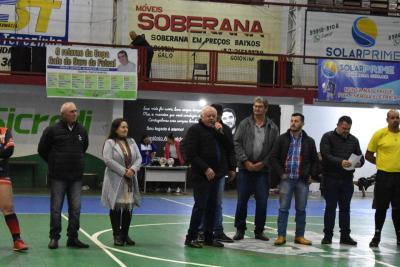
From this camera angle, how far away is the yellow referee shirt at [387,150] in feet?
31.7

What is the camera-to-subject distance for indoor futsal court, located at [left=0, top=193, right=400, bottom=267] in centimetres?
793

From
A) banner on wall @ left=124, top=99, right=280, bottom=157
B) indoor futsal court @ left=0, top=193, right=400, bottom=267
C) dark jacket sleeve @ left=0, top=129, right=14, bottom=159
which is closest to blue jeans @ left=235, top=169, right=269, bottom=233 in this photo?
indoor futsal court @ left=0, top=193, right=400, bottom=267

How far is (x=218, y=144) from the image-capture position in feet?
30.1

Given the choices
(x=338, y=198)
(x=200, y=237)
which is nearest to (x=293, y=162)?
(x=338, y=198)

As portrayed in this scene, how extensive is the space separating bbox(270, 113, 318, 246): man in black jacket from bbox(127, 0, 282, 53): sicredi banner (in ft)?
48.5

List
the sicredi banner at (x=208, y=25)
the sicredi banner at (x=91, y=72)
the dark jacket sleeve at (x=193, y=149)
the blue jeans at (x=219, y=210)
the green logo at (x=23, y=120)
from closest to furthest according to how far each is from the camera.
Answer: the dark jacket sleeve at (x=193, y=149)
the blue jeans at (x=219, y=210)
the sicredi banner at (x=91, y=72)
the green logo at (x=23, y=120)
the sicredi banner at (x=208, y=25)

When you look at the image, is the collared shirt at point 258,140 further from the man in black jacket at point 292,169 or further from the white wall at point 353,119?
the white wall at point 353,119

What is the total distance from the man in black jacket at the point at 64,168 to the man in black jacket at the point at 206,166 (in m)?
1.56

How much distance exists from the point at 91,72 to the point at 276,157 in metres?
10.8

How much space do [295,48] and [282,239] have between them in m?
15.8

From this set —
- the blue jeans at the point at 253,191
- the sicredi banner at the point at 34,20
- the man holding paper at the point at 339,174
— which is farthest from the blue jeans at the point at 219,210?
the sicredi banner at the point at 34,20

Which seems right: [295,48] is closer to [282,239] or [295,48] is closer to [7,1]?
[7,1]

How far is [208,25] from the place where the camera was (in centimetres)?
2417

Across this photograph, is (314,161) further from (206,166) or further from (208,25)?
(208,25)
